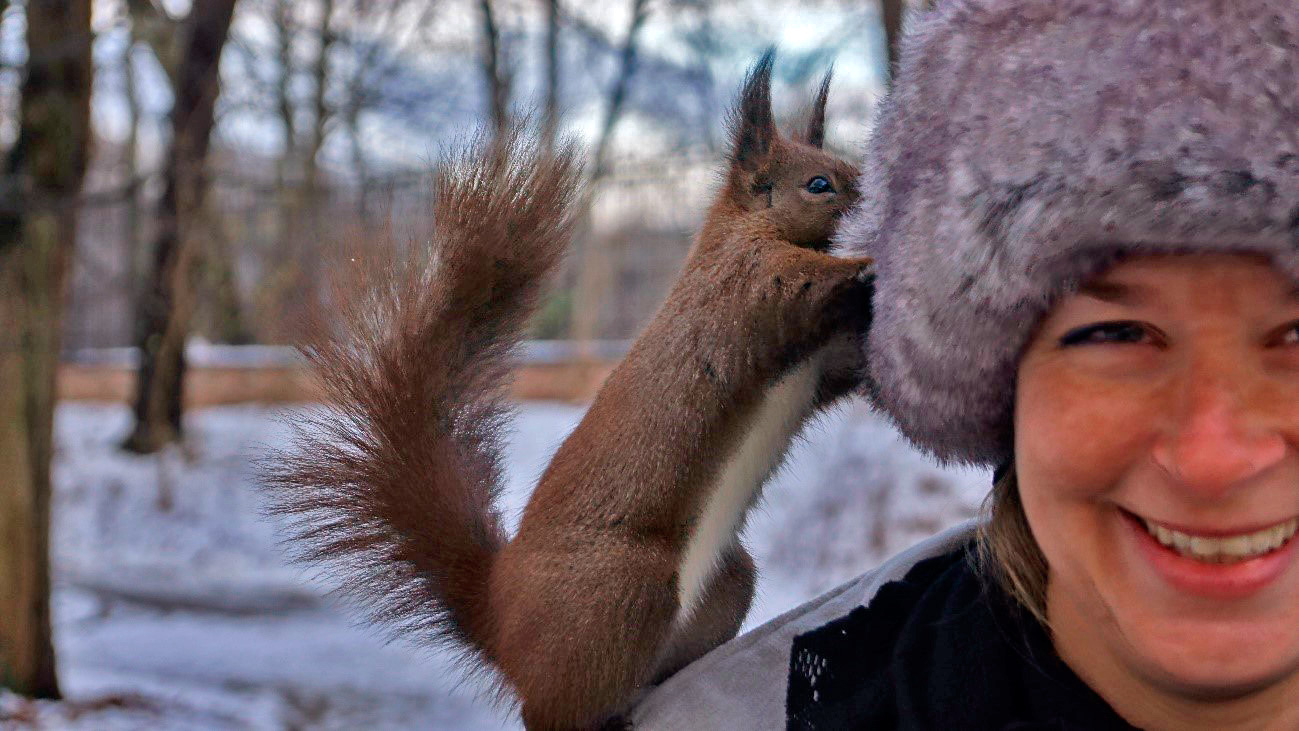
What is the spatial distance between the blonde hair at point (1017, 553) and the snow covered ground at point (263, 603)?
72.3 inches

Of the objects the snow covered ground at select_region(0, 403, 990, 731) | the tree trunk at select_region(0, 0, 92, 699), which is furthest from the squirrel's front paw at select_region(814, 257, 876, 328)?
the tree trunk at select_region(0, 0, 92, 699)

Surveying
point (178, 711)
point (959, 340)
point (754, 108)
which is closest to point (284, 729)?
point (178, 711)

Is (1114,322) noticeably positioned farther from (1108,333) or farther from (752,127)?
(752,127)

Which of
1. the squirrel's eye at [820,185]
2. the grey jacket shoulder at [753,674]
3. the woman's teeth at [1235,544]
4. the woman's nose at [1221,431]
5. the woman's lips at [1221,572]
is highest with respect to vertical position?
the woman's nose at [1221,431]

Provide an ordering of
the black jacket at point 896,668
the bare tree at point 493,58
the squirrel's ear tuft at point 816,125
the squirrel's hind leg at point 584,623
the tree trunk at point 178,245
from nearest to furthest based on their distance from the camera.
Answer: the black jacket at point 896,668 < the squirrel's hind leg at point 584,623 < the squirrel's ear tuft at point 816,125 < the tree trunk at point 178,245 < the bare tree at point 493,58

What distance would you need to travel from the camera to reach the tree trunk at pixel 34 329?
4.38 metres

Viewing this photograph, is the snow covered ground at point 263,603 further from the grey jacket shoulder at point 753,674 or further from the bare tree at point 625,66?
the bare tree at point 625,66

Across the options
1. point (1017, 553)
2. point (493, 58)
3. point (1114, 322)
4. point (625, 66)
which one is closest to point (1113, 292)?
point (1114, 322)

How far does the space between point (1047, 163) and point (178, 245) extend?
8229mm

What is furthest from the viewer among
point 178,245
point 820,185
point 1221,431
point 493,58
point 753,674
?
point 493,58

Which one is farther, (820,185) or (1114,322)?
(820,185)

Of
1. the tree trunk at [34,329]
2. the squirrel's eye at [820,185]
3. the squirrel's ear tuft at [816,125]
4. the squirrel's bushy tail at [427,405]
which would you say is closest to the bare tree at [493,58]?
the tree trunk at [34,329]

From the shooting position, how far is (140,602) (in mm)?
6242

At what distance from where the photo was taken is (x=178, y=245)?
27.3 feet
